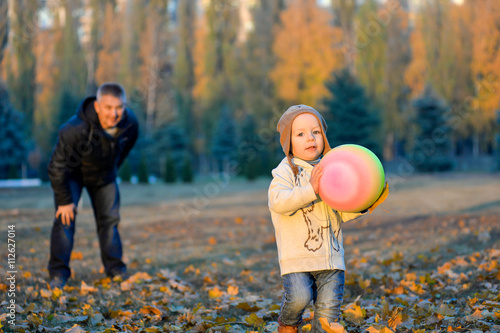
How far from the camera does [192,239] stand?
945cm

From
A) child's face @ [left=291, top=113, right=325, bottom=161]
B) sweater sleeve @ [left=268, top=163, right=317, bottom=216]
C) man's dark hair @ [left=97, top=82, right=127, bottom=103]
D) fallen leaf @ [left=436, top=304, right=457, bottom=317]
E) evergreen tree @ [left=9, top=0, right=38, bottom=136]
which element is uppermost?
evergreen tree @ [left=9, top=0, right=38, bottom=136]

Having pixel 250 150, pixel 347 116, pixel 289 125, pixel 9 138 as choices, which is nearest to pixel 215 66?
pixel 250 150

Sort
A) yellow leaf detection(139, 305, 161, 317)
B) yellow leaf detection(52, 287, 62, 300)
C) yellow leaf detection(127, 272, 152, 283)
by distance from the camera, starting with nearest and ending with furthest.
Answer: yellow leaf detection(139, 305, 161, 317) → yellow leaf detection(52, 287, 62, 300) → yellow leaf detection(127, 272, 152, 283)

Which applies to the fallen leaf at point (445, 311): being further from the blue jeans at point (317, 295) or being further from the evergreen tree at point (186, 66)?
the evergreen tree at point (186, 66)

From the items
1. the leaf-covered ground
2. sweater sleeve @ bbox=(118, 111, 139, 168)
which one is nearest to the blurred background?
the leaf-covered ground

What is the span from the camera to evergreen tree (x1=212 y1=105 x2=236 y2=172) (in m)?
38.0

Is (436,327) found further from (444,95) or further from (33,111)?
(33,111)

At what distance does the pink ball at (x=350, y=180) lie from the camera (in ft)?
9.91

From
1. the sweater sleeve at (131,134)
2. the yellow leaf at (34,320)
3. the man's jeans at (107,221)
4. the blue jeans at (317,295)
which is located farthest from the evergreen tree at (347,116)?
the blue jeans at (317,295)

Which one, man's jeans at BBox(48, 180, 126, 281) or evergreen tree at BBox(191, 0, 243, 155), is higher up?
evergreen tree at BBox(191, 0, 243, 155)

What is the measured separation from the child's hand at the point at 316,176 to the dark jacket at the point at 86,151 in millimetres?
3041

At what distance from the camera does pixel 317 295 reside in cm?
320

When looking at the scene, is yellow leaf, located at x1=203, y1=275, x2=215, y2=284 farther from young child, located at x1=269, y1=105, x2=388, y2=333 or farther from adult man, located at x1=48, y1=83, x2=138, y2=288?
young child, located at x1=269, y1=105, x2=388, y2=333

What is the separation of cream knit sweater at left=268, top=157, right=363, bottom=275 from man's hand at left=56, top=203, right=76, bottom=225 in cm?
278
